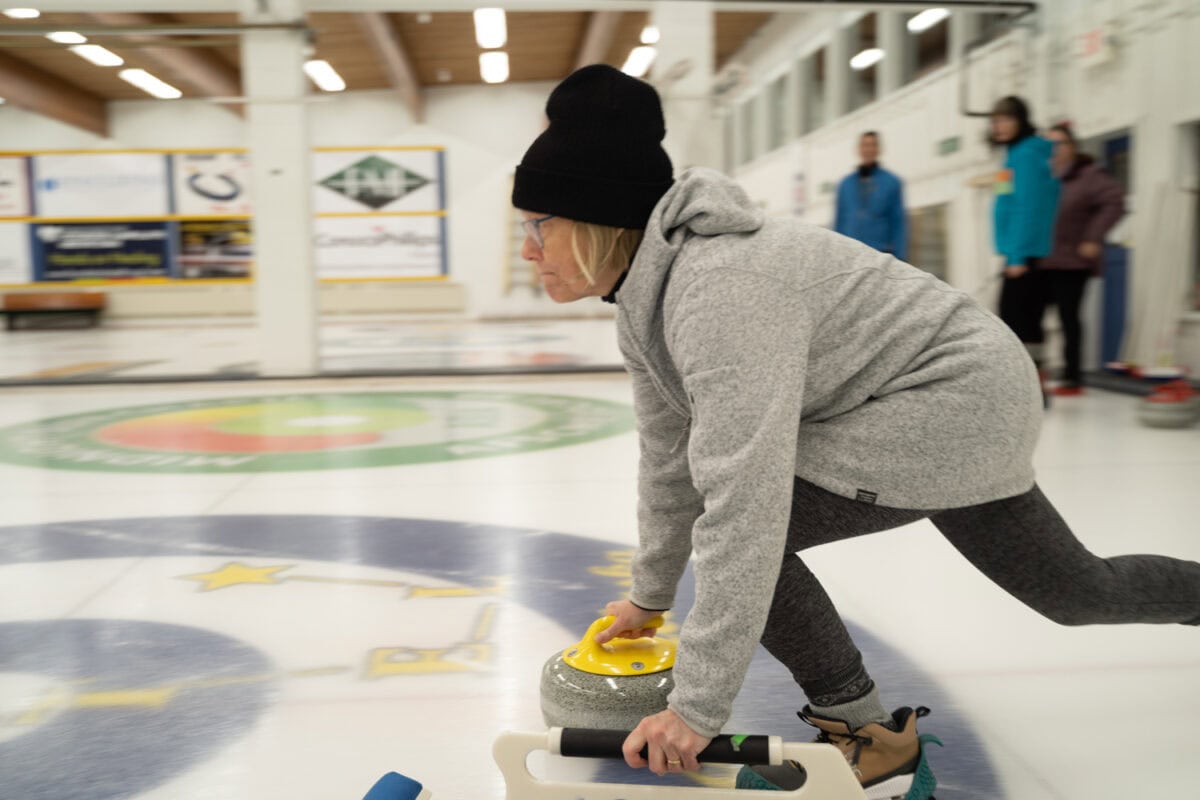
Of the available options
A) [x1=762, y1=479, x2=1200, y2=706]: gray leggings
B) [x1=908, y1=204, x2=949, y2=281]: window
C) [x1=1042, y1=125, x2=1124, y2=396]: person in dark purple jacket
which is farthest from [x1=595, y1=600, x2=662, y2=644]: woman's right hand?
[x1=908, y1=204, x2=949, y2=281]: window

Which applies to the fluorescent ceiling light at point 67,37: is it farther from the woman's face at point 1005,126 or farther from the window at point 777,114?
the window at point 777,114

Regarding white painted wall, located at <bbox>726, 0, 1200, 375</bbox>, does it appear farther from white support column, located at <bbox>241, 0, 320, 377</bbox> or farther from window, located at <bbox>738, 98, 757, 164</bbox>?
window, located at <bbox>738, 98, 757, 164</bbox>

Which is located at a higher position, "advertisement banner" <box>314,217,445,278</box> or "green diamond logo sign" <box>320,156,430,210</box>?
"green diamond logo sign" <box>320,156,430,210</box>

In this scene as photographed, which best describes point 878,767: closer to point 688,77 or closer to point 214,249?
point 688,77

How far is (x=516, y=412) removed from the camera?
525cm

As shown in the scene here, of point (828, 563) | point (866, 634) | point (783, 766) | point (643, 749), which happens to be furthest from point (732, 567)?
point (828, 563)

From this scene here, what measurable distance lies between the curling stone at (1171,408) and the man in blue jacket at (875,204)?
1.35 meters

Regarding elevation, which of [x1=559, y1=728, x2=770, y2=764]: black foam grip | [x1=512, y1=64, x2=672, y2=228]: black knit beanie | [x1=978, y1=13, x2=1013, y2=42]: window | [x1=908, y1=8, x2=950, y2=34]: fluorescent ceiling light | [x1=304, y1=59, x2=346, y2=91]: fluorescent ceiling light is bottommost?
[x1=559, y1=728, x2=770, y2=764]: black foam grip

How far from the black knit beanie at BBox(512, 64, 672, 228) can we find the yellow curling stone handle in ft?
2.16

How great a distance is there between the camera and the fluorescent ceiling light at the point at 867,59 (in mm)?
10750

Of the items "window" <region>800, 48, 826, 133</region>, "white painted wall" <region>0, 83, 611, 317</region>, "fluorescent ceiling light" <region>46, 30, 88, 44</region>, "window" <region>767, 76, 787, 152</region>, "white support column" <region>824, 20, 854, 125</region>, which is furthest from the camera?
"white painted wall" <region>0, 83, 611, 317</region>

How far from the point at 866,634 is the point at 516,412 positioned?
344cm

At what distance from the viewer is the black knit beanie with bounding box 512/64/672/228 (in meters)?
1.18

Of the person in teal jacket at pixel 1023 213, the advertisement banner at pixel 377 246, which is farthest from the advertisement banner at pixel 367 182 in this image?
the person in teal jacket at pixel 1023 213
